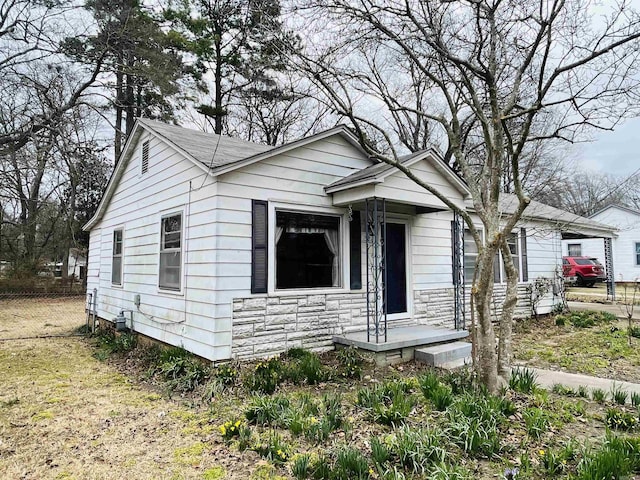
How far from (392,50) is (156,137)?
4626 millimetres

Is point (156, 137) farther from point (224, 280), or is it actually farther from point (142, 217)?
point (224, 280)

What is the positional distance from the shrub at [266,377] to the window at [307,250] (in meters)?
1.22

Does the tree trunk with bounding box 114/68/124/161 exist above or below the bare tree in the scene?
above

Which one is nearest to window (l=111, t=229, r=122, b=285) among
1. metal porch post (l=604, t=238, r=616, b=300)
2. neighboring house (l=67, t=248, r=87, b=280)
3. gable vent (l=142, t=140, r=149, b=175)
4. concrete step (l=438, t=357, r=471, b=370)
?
gable vent (l=142, t=140, r=149, b=175)

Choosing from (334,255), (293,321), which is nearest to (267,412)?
(293,321)

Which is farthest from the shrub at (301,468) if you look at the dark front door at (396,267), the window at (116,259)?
the window at (116,259)

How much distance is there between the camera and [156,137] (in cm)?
772

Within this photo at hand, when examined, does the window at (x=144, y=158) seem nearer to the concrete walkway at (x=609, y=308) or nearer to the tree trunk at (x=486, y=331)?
the tree trunk at (x=486, y=331)

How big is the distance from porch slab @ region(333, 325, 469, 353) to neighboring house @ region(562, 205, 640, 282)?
1978 cm

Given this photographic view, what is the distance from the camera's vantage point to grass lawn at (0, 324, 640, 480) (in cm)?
308

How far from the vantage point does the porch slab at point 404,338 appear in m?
6.02

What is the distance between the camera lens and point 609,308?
Result: 43.0ft

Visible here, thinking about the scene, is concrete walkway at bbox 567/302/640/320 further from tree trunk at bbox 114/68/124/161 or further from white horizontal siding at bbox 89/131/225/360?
tree trunk at bbox 114/68/124/161

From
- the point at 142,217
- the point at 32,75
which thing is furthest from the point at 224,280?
the point at 32,75
